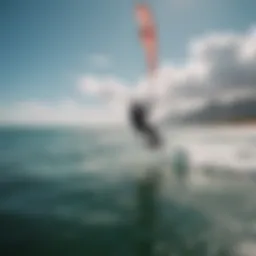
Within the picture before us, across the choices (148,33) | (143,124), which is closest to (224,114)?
(143,124)

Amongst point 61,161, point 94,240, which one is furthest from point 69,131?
point 94,240

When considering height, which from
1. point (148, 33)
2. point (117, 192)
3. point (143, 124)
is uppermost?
point (148, 33)

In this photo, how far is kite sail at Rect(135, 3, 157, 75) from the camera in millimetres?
2223

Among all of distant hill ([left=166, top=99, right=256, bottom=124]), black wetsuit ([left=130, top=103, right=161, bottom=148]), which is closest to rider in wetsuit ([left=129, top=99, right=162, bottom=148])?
black wetsuit ([left=130, top=103, right=161, bottom=148])

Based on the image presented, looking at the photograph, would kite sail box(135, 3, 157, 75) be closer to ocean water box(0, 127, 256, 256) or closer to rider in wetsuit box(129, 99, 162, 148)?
rider in wetsuit box(129, 99, 162, 148)

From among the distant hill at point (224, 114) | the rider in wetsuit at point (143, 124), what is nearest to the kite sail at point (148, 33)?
the rider in wetsuit at point (143, 124)

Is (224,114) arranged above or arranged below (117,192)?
above

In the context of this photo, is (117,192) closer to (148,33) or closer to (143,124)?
(143,124)

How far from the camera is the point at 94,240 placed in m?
2.12

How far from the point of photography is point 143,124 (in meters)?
2.25

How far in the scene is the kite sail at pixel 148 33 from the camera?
2.22 meters

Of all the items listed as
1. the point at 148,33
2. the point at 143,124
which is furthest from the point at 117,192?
the point at 148,33

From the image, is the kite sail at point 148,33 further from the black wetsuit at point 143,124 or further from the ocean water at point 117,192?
the ocean water at point 117,192

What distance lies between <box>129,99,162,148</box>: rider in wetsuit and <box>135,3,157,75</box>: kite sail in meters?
0.22
